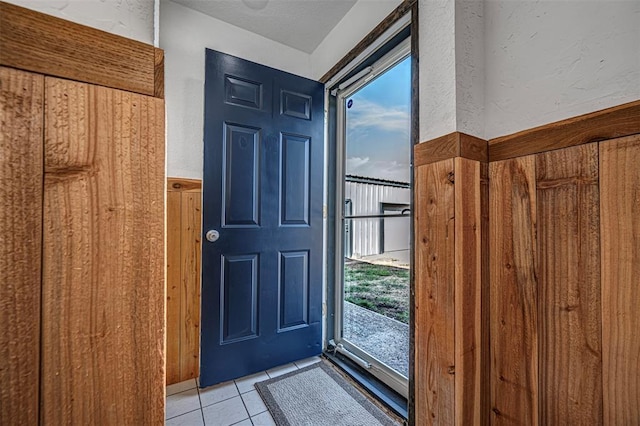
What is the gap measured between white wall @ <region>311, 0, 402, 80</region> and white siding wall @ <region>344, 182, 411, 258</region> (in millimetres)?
882

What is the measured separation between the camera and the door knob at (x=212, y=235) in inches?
62.7

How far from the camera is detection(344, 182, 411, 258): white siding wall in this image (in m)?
1.76

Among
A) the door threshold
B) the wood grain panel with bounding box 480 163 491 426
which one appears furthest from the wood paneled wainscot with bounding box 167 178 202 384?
the wood grain panel with bounding box 480 163 491 426

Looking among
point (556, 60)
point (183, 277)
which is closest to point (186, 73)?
point (183, 277)

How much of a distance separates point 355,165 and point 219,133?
94 centimetres

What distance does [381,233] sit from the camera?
1764mm

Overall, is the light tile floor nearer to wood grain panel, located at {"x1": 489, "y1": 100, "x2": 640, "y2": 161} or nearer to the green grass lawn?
the green grass lawn

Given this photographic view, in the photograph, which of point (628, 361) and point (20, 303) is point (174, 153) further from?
point (628, 361)

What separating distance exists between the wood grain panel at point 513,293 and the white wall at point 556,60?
19cm

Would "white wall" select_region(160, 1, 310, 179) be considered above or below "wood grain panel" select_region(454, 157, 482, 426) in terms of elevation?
above

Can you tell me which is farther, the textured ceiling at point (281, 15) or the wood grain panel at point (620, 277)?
the textured ceiling at point (281, 15)

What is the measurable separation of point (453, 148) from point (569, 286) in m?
0.57

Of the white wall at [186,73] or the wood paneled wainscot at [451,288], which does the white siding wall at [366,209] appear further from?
the white wall at [186,73]

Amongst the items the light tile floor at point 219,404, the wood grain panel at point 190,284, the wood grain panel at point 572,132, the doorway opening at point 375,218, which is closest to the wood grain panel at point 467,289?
the wood grain panel at point 572,132
